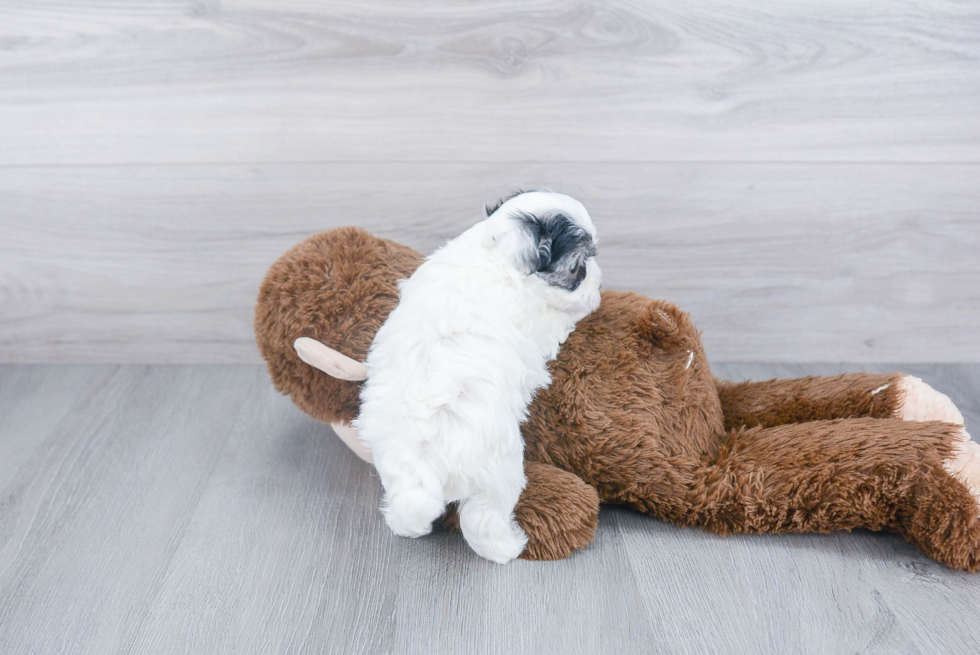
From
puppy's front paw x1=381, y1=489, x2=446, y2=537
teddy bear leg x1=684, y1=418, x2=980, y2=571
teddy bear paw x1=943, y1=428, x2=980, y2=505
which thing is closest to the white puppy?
puppy's front paw x1=381, y1=489, x2=446, y2=537

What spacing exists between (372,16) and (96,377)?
822 mm

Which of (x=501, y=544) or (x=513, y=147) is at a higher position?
(x=513, y=147)

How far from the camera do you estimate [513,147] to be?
1.18m

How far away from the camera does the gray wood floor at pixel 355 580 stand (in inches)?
27.5

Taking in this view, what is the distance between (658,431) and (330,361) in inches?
15.8

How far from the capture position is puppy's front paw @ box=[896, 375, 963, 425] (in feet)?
2.94

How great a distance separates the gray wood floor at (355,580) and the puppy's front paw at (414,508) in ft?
0.36

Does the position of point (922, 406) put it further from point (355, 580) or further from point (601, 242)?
point (355, 580)

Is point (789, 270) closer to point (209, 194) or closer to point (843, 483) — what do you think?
point (843, 483)

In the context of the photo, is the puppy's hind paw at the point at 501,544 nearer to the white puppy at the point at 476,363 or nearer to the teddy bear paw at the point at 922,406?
the white puppy at the point at 476,363

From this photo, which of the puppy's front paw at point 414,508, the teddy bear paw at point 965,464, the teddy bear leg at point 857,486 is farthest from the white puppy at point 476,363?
the teddy bear paw at point 965,464

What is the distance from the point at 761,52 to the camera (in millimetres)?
1139

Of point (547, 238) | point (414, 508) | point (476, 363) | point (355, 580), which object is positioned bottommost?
point (355, 580)

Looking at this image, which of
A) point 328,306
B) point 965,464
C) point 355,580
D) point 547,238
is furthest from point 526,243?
point 965,464
